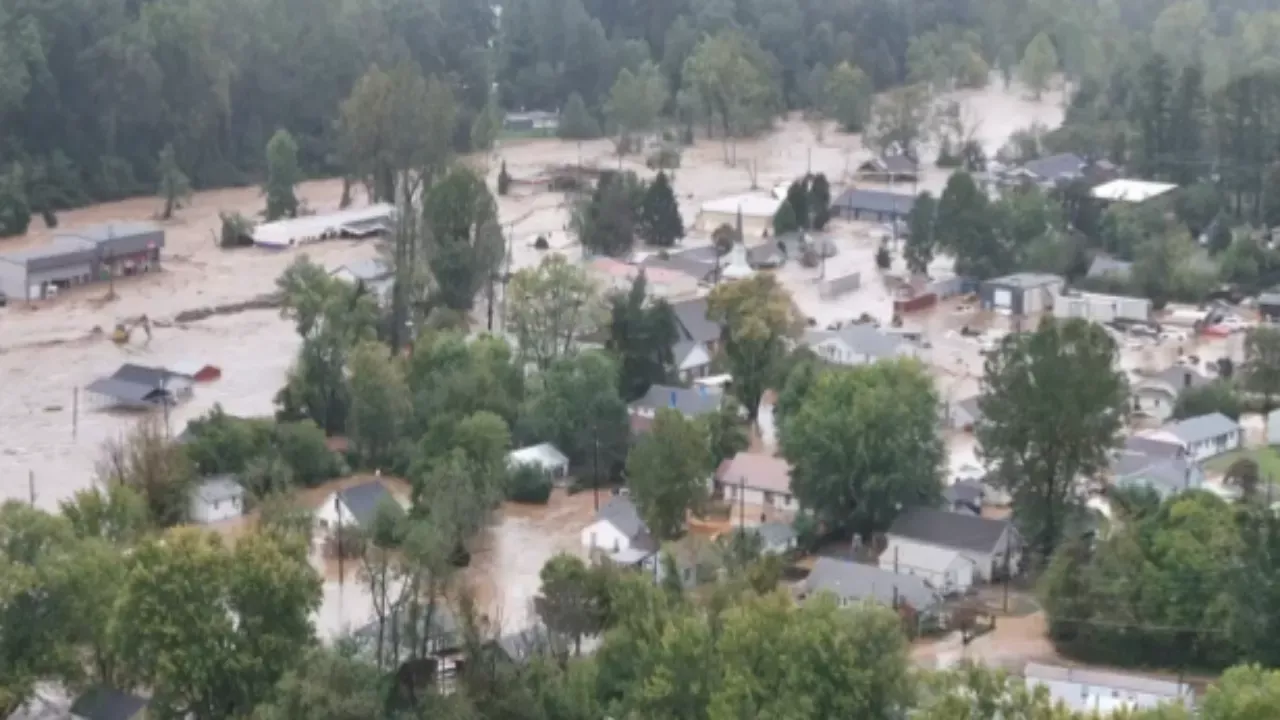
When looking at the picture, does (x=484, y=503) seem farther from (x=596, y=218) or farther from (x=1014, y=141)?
(x=1014, y=141)

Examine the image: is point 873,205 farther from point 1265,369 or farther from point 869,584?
point 869,584

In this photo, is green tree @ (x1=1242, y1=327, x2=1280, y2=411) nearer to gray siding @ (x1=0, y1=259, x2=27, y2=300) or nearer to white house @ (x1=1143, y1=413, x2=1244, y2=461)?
white house @ (x1=1143, y1=413, x2=1244, y2=461)

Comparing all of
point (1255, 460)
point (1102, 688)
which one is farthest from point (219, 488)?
point (1255, 460)

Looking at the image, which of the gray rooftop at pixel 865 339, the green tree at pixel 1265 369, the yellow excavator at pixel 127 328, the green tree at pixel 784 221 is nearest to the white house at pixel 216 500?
the yellow excavator at pixel 127 328

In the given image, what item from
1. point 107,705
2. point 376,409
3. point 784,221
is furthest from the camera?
point 784,221

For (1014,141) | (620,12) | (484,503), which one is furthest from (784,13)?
(484,503)

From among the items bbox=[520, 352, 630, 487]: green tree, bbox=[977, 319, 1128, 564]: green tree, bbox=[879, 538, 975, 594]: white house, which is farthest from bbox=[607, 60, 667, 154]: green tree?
bbox=[879, 538, 975, 594]: white house
